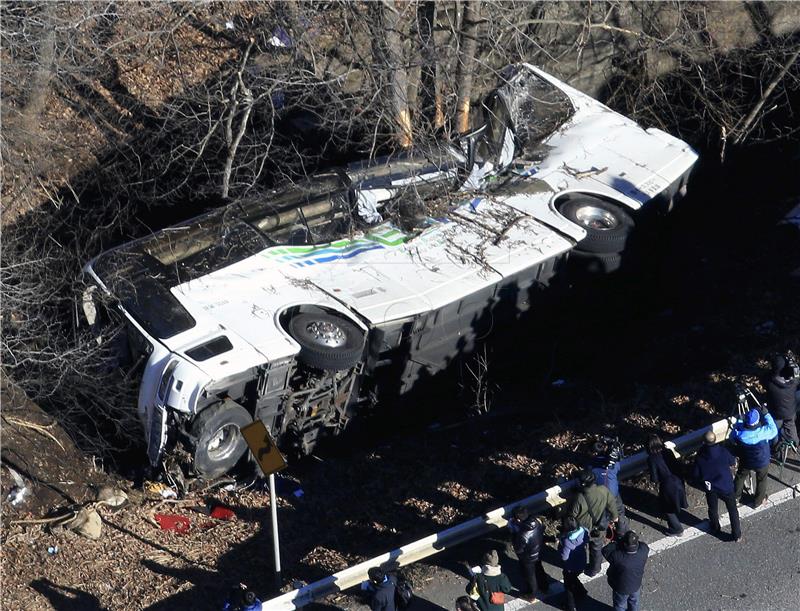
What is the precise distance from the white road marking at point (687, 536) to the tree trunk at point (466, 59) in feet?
Answer: 20.5

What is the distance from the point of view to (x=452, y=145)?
11.9 metres

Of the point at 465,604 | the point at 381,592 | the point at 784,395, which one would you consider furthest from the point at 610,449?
the point at 381,592

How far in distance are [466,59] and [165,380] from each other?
6042mm

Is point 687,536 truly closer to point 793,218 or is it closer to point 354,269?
point 354,269

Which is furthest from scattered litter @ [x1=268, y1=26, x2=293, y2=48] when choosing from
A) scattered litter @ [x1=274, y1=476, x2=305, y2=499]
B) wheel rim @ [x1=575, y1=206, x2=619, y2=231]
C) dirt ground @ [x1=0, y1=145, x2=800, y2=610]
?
scattered litter @ [x1=274, y1=476, x2=305, y2=499]

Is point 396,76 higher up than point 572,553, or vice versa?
point 396,76

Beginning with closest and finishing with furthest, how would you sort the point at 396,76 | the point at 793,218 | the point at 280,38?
the point at 396,76, the point at 793,218, the point at 280,38

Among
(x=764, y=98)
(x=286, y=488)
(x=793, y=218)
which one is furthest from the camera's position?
(x=764, y=98)

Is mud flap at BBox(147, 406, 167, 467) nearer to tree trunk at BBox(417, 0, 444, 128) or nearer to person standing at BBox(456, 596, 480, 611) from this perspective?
person standing at BBox(456, 596, 480, 611)

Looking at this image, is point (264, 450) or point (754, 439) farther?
point (754, 439)

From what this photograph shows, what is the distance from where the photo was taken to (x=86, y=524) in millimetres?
9234

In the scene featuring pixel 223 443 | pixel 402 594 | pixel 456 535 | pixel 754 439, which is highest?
pixel 754 439

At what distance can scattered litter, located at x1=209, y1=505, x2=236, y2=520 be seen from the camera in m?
9.47

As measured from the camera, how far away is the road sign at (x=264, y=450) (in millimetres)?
7797
